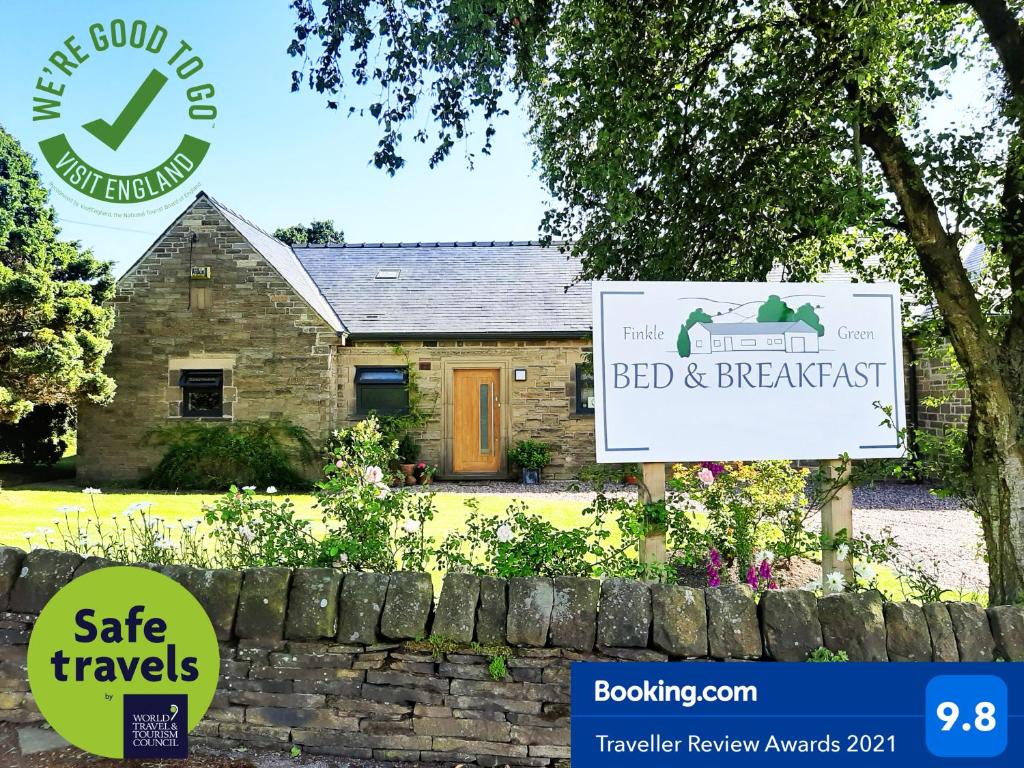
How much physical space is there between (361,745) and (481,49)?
11.0ft

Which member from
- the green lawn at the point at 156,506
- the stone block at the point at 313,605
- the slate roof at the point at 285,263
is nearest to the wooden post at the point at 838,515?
the stone block at the point at 313,605

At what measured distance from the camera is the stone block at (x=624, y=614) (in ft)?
9.65

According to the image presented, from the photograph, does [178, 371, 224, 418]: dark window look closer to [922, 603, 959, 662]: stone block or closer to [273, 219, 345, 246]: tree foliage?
[922, 603, 959, 662]: stone block

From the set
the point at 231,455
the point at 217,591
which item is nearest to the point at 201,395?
the point at 231,455

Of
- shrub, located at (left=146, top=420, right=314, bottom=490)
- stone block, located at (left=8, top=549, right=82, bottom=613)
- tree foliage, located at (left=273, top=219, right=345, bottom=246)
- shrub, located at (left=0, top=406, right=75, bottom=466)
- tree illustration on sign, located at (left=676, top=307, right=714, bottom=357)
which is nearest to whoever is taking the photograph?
stone block, located at (left=8, top=549, right=82, bottom=613)

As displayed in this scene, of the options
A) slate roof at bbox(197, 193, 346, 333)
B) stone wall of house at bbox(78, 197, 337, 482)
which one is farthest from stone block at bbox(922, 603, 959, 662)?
slate roof at bbox(197, 193, 346, 333)

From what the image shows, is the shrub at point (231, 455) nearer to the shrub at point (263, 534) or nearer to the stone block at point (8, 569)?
the shrub at point (263, 534)

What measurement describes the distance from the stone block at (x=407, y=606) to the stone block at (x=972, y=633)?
250 centimetres

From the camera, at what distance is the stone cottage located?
1263 cm

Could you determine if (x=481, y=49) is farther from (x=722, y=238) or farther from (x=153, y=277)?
(x=153, y=277)

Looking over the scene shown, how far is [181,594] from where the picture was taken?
3.09 meters

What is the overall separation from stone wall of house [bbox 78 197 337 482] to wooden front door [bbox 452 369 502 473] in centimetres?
256

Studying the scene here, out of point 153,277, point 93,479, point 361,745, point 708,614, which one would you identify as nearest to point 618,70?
point 708,614

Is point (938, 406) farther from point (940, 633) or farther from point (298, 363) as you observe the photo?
point (298, 363)
